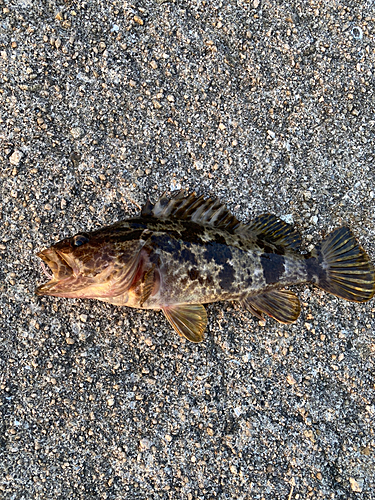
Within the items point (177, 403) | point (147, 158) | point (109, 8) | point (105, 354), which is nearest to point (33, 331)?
point (105, 354)

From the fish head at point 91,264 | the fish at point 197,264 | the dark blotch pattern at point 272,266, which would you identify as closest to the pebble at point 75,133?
the fish at point 197,264

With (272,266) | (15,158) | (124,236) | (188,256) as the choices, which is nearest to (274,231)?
(272,266)

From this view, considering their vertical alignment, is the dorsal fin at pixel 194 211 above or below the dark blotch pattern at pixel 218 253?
above

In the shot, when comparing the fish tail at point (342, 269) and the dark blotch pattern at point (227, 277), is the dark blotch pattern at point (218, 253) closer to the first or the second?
the dark blotch pattern at point (227, 277)

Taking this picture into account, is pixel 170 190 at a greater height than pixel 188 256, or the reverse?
pixel 170 190

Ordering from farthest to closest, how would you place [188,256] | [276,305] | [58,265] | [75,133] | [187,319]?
[75,133] < [276,305] < [187,319] < [188,256] < [58,265]

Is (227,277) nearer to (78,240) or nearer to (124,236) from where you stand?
(124,236)

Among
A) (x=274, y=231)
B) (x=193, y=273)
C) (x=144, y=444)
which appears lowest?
(x=144, y=444)
